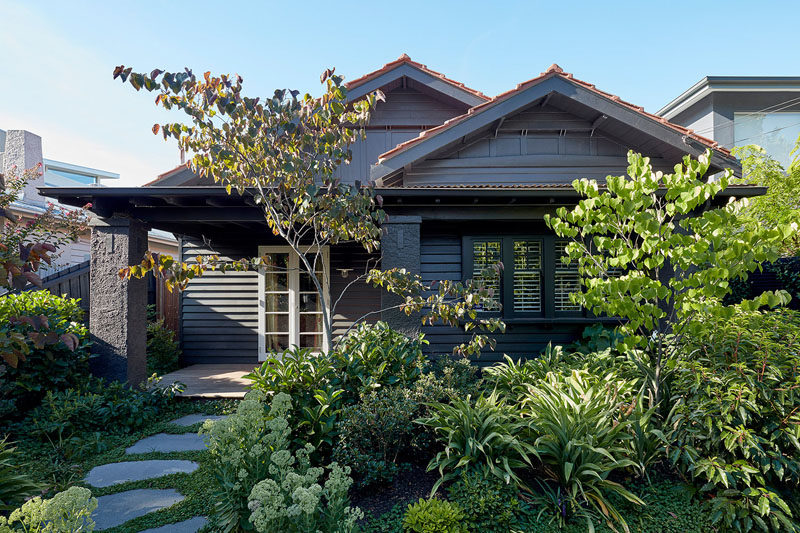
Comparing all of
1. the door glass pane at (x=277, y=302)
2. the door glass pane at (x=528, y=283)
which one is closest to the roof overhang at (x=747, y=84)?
the door glass pane at (x=528, y=283)

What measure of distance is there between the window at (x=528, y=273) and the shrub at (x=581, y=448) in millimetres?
2672

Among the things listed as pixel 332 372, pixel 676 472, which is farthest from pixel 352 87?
pixel 676 472

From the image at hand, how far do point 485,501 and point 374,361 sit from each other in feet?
5.53

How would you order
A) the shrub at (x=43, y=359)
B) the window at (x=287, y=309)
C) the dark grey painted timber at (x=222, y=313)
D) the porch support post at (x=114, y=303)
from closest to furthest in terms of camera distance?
the shrub at (x=43, y=359) → the porch support post at (x=114, y=303) → the window at (x=287, y=309) → the dark grey painted timber at (x=222, y=313)

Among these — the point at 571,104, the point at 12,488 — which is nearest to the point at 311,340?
the point at 12,488

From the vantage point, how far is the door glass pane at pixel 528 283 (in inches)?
243

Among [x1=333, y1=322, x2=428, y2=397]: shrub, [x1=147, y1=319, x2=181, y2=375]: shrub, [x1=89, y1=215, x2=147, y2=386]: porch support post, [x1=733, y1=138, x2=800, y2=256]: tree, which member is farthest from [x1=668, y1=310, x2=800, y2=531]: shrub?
[x1=147, y1=319, x2=181, y2=375]: shrub

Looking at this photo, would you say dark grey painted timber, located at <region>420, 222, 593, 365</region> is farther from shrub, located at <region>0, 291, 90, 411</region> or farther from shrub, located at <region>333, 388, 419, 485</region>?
shrub, located at <region>0, 291, 90, 411</region>

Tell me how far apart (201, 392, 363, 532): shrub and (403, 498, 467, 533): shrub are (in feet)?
1.30

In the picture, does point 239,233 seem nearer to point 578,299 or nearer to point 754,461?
point 578,299

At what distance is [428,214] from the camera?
5.70 metres

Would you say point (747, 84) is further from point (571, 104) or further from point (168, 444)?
point (168, 444)

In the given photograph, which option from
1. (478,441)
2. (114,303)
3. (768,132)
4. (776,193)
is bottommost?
(478,441)

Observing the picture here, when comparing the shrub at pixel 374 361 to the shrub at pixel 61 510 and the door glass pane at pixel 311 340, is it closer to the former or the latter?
the shrub at pixel 61 510
